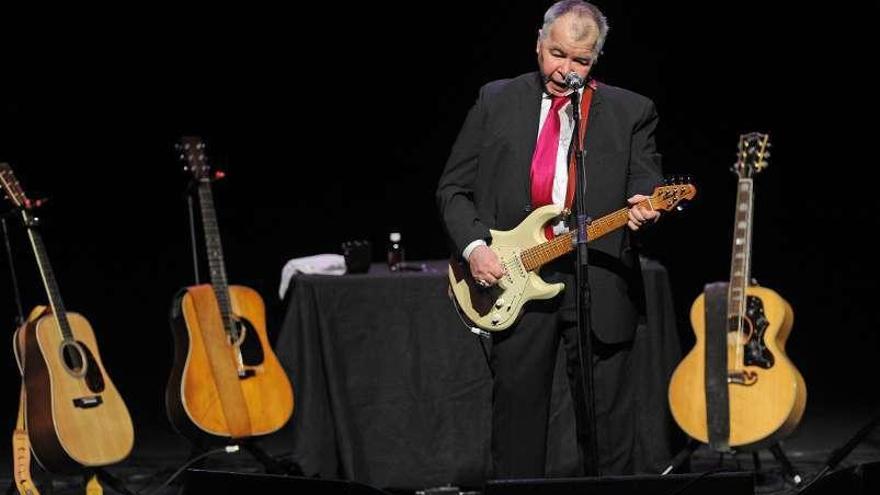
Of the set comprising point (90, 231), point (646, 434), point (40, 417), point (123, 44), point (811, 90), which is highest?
point (123, 44)

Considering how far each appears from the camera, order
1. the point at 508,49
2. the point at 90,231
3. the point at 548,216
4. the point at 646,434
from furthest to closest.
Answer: the point at 90,231
the point at 508,49
the point at 646,434
the point at 548,216

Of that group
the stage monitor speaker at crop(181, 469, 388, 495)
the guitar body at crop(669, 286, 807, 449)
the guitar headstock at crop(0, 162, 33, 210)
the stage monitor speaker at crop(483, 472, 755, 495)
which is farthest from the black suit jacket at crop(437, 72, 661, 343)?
the guitar headstock at crop(0, 162, 33, 210)

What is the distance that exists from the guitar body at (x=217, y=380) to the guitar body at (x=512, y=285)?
143 centimetres

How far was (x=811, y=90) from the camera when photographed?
655 centimetres

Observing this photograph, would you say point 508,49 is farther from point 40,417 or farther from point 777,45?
point 40,417

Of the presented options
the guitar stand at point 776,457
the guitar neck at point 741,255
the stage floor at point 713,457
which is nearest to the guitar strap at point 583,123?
the guitar neck at point 741,255

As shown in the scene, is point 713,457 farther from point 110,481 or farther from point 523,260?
point 110,481

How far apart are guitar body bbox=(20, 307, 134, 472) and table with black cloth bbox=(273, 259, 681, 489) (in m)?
0.70

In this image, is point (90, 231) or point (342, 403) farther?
point (90, 231)

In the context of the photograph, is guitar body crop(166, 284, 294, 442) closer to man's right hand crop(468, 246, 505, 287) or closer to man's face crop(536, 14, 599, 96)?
man's right hand crop(468, 246, 505, 287)

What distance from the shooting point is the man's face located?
3766 mm

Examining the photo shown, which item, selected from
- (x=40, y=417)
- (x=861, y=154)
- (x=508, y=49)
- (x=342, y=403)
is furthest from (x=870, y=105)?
(x=40, y=417)

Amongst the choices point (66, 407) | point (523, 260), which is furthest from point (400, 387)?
point (523, 260)

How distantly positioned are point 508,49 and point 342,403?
6.98 ft
